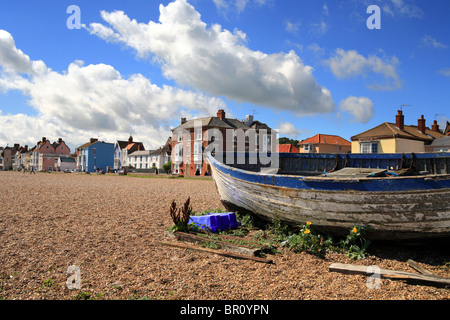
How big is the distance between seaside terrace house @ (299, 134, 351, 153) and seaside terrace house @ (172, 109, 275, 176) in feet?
23.7

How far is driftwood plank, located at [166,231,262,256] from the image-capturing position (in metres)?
5.63

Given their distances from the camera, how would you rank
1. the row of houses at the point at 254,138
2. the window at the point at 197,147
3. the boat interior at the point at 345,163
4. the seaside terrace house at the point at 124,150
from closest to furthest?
the boat interior at the point at 345,163, the row of houses at the point at 254,138, the window at the point at 197,147, the seaside terrace house at the point at 124,150

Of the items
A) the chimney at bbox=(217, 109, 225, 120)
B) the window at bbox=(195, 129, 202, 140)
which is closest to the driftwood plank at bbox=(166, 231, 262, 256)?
the window at bbox=(195, 129, 202, 140)

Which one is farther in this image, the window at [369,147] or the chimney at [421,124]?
the chimney at [421,124]

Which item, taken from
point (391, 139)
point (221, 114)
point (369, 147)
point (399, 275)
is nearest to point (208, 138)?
point (221, 114)

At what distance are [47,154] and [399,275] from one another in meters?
122

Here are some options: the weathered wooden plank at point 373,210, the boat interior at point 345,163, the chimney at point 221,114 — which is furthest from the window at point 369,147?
the weathered wooden plank at point 373,210

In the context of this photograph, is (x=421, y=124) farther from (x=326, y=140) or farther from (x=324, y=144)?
(x=326, y=140)

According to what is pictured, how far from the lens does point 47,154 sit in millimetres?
106750

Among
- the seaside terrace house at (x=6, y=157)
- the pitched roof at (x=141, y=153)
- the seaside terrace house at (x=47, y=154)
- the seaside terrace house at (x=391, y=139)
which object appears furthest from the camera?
the seaside terrace house at (x=6, y=157)

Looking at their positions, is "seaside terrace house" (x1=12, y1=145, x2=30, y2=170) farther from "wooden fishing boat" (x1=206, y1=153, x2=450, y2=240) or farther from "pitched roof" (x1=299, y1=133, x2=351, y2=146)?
"wooden fishing boat" (x1=206, y1=153, x2=450, y2=240)

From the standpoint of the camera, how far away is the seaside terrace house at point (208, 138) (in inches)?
1934

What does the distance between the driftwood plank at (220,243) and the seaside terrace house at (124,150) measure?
8500 cm

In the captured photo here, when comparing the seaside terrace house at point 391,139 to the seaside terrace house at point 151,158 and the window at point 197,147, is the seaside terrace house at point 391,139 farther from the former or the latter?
the seaside terrace house at point 151,158
